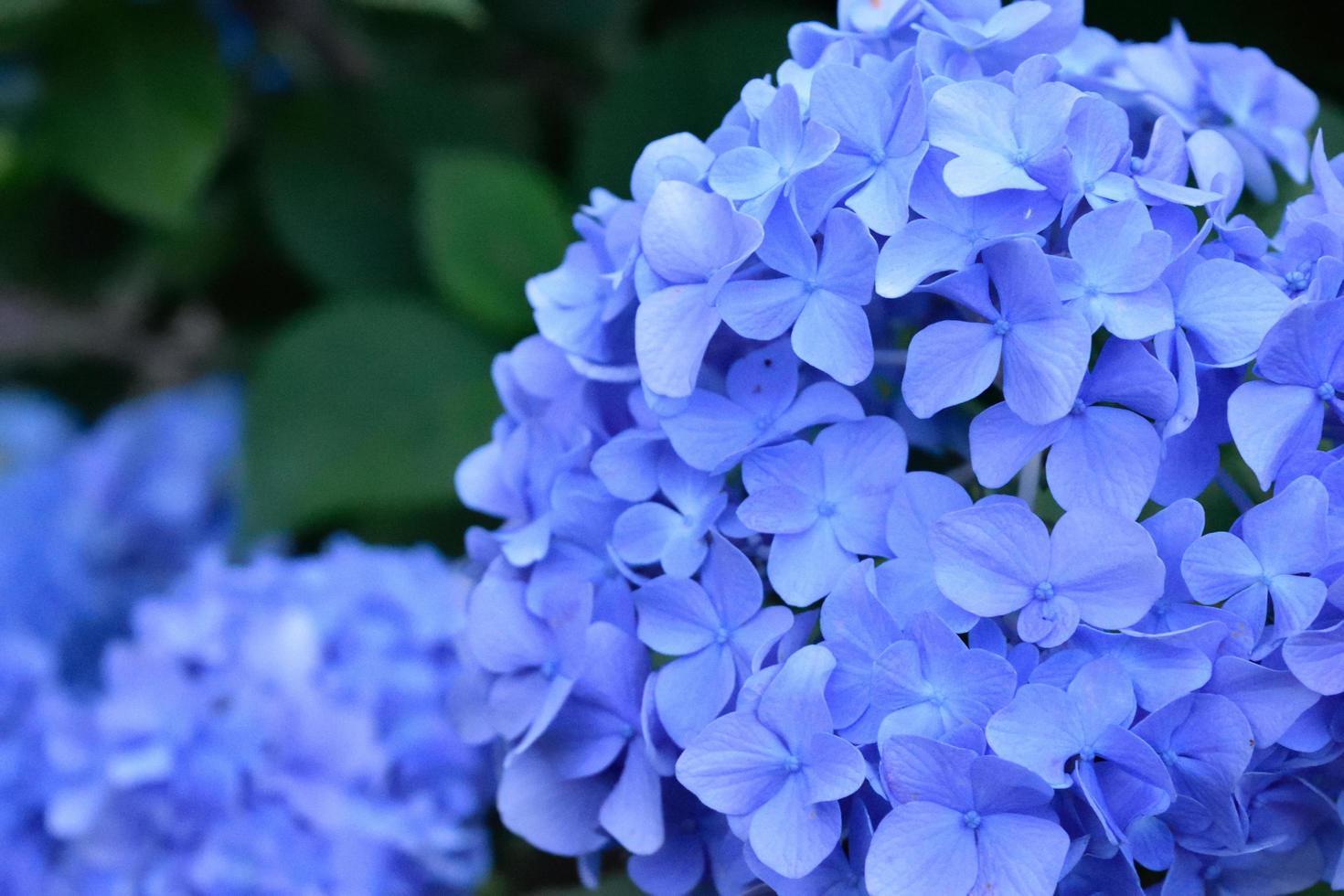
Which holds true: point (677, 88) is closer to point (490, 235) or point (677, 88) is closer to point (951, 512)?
point (490, 235)

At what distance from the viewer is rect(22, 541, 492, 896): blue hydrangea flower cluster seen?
57cm

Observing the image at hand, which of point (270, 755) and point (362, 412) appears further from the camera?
point (362, 412)

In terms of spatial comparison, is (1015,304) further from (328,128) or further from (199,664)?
(328,128)

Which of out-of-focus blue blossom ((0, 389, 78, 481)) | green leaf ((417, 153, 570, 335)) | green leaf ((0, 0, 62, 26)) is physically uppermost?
green leaf ((0, 0, 62, 26))

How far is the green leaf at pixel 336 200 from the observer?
2.95ft

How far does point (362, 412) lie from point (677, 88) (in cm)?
27

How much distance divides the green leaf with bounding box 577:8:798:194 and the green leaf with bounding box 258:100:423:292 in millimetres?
203

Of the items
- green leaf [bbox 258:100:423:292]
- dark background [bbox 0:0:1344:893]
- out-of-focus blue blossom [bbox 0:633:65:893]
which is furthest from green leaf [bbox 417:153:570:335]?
out-of-focus blue blossom [bbox 0:633:65:893]

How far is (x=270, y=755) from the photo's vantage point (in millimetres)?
583

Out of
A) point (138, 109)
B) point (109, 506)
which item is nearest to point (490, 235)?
point (138, 109)

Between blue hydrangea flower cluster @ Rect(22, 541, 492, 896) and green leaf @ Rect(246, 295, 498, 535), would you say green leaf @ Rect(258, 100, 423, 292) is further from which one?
blue hydrangea flower cluster @ Rect(22, 541, 492, 896)

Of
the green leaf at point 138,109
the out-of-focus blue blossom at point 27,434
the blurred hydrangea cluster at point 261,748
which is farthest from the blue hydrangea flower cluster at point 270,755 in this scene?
the out-of-focus blue blossom at point 27,434

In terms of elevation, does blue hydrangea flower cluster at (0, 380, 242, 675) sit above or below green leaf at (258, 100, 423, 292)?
below

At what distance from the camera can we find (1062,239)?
361 millimetres
